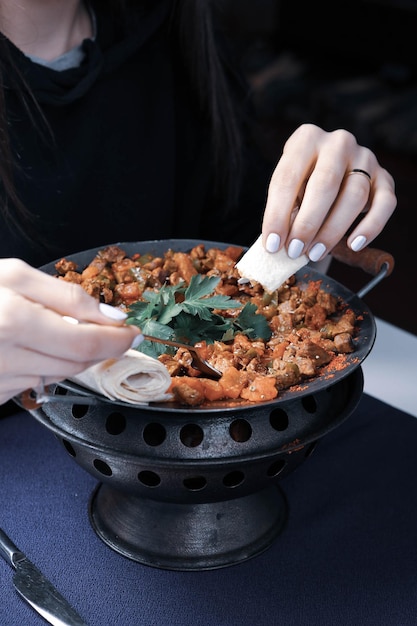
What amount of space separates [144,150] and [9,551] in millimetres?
1210

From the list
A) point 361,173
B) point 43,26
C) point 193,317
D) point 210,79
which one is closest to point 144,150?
point 210,79

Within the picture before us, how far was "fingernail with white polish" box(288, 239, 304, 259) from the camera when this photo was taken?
1.38 m

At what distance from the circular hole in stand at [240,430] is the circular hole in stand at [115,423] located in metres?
0.17

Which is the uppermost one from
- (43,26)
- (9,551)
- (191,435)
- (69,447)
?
(43,26)

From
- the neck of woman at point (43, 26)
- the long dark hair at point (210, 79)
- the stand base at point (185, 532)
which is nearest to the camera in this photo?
the stand base at point (185, 532)

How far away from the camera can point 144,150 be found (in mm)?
2184

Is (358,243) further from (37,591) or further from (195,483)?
(37,591)

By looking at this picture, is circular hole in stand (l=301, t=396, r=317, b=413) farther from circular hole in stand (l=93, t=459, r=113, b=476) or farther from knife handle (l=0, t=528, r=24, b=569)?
knife handle (l=0, t=528, r=24, b=569)

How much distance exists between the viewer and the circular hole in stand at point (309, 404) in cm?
129

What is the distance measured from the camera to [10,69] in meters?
1.78

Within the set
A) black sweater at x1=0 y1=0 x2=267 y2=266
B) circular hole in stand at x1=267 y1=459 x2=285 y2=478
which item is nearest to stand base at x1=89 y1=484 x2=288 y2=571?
circular hole in stand at x1=267 y1=459 x2=285 y2=478

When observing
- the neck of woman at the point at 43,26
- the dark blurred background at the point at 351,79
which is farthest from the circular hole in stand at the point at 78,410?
the dark blurred background at the point at 351,79

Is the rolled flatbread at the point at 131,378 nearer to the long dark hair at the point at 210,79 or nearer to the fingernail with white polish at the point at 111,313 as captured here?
the fingernail with white polish at the point at 111,313

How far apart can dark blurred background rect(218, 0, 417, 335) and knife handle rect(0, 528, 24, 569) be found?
9.52 feet
